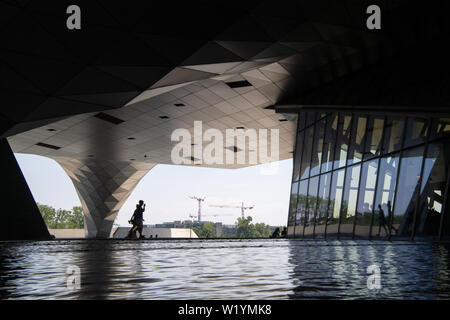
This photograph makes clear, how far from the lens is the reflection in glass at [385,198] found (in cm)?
1611

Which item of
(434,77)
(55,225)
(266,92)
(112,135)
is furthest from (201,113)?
(55,225)

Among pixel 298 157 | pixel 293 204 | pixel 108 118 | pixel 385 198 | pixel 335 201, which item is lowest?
pixel 293 204

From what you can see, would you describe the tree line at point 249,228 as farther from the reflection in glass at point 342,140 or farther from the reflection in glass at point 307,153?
the reflection in glass at point 342,140

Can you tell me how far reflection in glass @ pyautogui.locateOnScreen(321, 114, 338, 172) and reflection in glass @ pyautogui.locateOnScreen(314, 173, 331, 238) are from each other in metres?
0.57

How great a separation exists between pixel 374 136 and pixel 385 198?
118 inches

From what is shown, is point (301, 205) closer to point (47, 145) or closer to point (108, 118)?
point (108, 118)

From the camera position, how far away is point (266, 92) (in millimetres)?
19078

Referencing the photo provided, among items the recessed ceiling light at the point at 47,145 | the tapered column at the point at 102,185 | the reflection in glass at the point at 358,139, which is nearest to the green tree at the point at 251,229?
the tapered column at the point at 102,185

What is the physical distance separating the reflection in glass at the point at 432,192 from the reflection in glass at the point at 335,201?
602 cm

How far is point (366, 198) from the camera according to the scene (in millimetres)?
18125

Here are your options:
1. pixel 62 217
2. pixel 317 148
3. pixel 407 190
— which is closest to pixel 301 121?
pixel 317 148

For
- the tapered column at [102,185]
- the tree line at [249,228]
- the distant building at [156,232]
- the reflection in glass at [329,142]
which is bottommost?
the tree line at [249,228]
